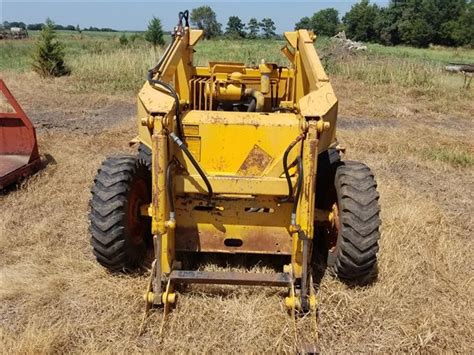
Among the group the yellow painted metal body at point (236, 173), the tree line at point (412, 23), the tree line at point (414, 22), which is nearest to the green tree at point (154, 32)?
the yellow painted metal body at point (236, 173)

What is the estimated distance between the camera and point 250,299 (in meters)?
3.61

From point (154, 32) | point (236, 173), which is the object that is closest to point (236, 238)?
point (236, 173)

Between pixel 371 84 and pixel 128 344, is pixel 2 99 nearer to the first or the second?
pixel 128 344

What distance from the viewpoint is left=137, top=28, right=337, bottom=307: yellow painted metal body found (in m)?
3.30

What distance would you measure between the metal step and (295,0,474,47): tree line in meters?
65.9

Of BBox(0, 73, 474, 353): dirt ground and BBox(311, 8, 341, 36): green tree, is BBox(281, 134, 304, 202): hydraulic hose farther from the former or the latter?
BBox(311, 8, 341, 36): green tree

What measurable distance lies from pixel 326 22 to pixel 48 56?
76.4m

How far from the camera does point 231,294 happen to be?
3664 mm

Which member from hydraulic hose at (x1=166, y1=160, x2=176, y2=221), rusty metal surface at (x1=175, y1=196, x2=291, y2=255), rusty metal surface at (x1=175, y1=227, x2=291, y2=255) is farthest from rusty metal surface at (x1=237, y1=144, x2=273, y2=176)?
hydraulic hose at (x1=166, y1=160, x2=176, y2=221)

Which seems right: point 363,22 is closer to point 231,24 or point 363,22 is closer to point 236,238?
point 231,24

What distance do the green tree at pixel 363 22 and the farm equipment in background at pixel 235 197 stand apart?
7010 cm

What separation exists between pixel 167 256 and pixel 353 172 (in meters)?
1.47

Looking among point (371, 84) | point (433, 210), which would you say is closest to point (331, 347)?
point (433, 210)

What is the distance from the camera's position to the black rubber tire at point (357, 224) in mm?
3510
